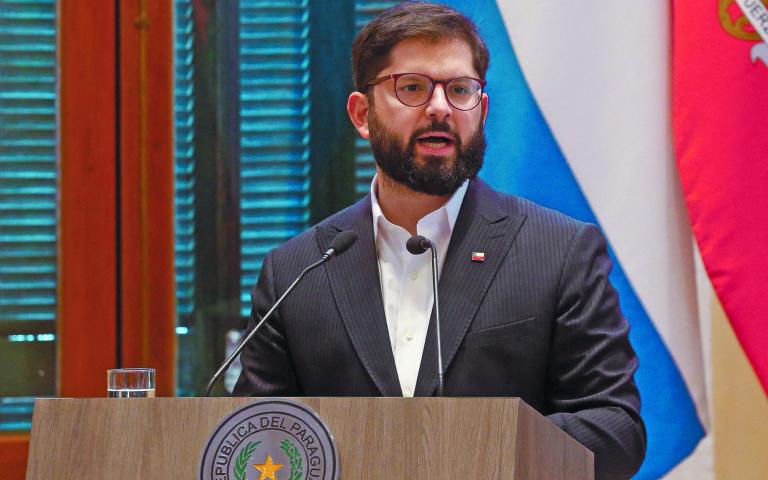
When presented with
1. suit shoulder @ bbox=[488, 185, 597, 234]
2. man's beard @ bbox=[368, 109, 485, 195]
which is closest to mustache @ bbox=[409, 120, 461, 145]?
man's beard @ bbox=[368, 109, 485, 195]

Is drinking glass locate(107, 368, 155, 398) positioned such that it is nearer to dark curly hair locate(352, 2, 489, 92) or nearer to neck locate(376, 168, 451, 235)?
neck locate(376, 168, 451, 235)

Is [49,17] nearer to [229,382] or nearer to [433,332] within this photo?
[229,382]

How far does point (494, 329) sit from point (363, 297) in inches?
12.2

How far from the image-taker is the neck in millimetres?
2570

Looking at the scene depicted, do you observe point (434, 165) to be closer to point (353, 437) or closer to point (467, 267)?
point (467, 267)

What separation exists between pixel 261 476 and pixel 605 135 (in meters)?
1.92

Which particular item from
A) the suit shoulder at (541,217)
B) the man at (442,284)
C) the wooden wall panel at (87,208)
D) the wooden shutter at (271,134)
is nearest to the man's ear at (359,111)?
the man at (442,284)

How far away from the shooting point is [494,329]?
2348mm

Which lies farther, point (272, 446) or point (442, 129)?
point (442, 129)

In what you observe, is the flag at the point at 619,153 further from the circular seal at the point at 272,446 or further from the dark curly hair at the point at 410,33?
the circular seal at the point at 272,446

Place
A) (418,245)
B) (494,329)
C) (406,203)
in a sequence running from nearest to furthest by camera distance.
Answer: (418,245)
(494,329)
(406,203)

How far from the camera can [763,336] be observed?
294 cm

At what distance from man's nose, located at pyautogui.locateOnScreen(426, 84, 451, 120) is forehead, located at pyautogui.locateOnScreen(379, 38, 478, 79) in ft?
0.14

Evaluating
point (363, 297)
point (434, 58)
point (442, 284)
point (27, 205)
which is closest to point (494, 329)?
point (442, 284)
